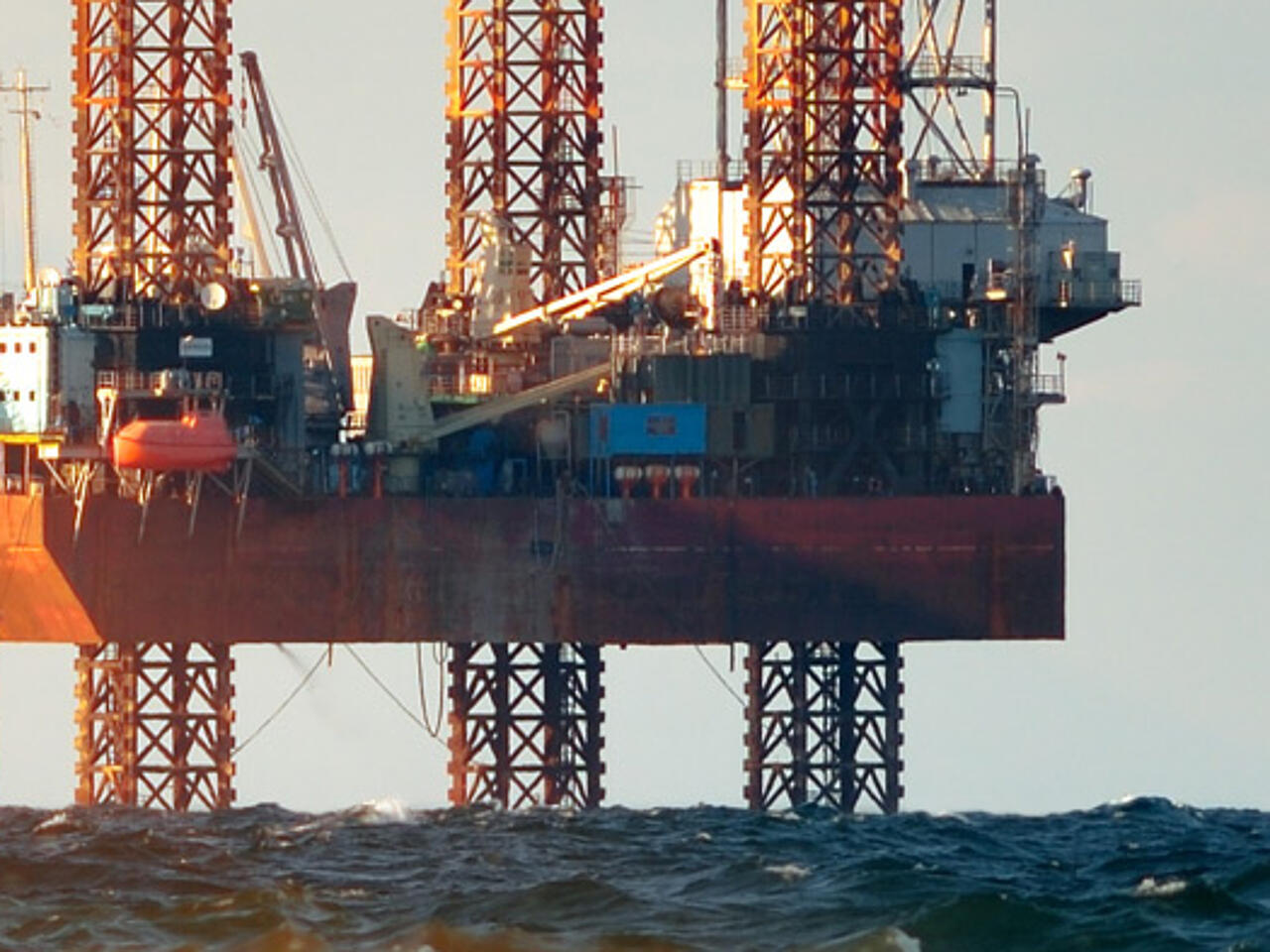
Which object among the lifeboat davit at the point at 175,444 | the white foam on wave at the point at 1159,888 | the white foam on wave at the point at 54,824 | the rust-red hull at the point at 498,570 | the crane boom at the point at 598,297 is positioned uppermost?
the crane boom at the point at 598,297

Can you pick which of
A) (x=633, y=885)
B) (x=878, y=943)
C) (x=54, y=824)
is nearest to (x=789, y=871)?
(x=633, y=885)

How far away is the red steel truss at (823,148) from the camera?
127 meters

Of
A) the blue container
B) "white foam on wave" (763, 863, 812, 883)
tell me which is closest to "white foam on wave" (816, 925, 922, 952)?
"white foam on wave" (763, 863, 812, 883)

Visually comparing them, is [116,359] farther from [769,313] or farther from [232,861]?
[232,861]

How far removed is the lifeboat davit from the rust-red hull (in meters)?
3.46

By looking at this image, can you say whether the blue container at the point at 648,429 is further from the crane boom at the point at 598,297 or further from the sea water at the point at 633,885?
the sea water at the point at 633,885

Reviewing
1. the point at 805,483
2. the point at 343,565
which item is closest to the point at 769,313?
the point at 805,483

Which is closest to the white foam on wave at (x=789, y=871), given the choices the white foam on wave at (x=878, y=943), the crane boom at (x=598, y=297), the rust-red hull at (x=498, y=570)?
the white foam on wave at (x=878, y=943)

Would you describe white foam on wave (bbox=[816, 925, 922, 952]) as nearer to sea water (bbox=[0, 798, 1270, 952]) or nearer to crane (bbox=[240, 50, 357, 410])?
sea water (bbox=[0, 798, 1270, 952])

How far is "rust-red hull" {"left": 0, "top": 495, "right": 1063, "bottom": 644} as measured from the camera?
4872 inches

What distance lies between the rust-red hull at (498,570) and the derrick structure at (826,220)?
346 cm

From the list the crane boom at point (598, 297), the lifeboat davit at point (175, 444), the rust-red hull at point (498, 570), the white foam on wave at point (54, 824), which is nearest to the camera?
the white foam on wave at point (54, 824)

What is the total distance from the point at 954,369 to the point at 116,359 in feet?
66.9

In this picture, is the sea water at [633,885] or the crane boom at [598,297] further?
the crane boom at [598,297]
